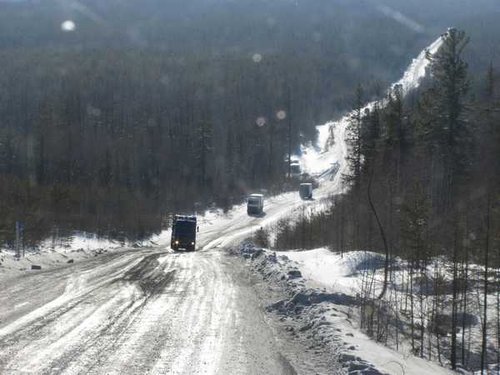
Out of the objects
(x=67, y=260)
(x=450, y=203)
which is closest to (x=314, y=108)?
(x=450, y=203)

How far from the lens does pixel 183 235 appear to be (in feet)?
146

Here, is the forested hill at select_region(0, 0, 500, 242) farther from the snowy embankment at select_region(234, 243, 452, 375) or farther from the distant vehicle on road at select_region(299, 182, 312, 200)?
the snowy embankment at select_region(234, 243, 452, 375)

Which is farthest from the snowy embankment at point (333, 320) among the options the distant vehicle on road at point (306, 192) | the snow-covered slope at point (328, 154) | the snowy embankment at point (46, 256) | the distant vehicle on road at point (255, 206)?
the snow-covered slope at point (328, 154)

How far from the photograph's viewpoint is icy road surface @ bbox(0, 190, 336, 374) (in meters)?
8.96

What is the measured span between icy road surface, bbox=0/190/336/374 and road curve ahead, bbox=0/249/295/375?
0.02 meters

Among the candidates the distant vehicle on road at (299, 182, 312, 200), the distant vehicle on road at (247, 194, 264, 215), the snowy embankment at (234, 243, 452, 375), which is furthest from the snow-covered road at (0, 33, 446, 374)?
the distant vehicle on road at (299, 182, 312, 200)

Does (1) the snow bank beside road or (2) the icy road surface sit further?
(1) the snow bank beside road

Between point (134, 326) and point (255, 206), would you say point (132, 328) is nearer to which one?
point (134, 326)

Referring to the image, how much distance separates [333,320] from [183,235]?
3261 cm

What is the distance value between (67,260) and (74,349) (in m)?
20.2

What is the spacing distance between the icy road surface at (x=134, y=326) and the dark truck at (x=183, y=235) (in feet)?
74.8

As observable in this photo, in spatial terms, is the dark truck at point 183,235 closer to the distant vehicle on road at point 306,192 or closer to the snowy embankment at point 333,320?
the snowy embankment at point 333,320

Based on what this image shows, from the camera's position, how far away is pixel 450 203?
145 ft

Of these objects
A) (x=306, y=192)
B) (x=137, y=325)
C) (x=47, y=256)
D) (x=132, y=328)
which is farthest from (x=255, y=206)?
(x=132, y=328)
